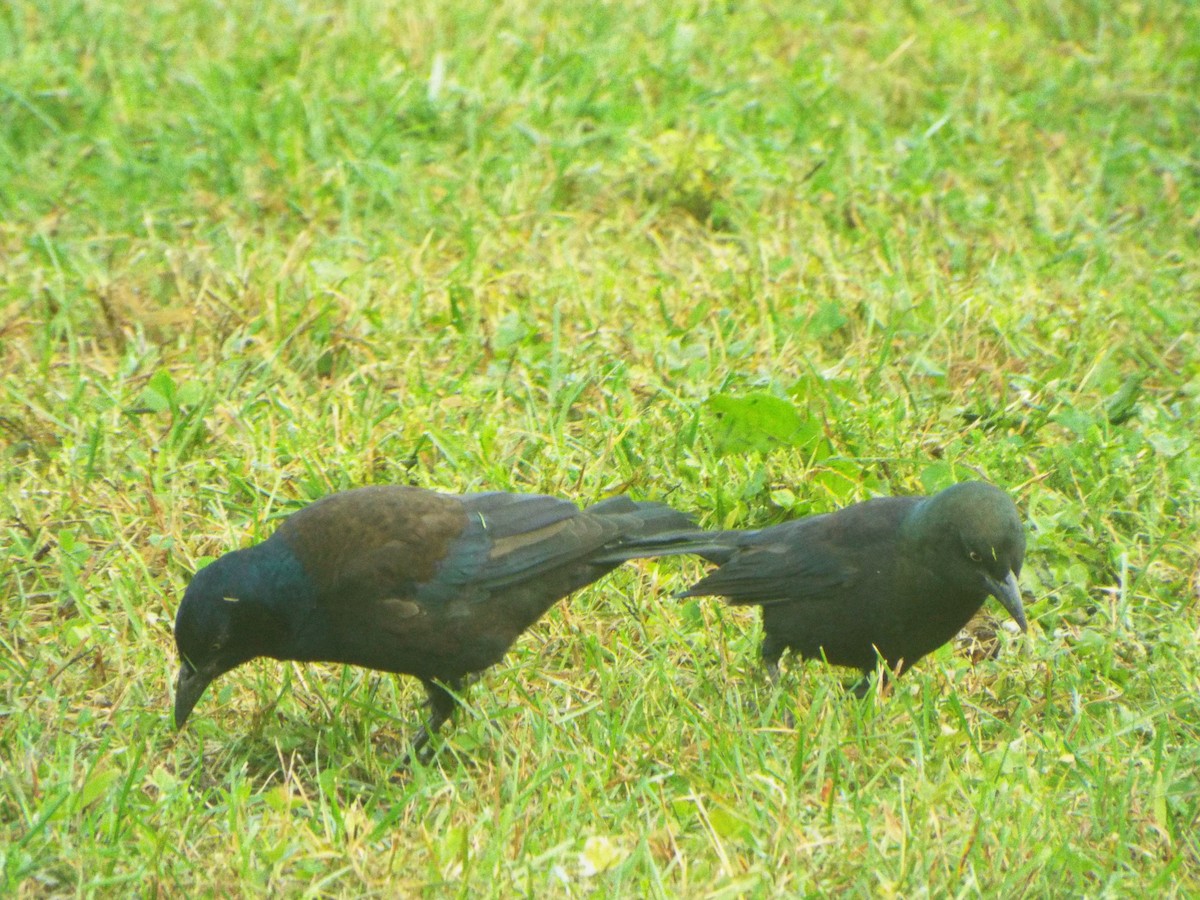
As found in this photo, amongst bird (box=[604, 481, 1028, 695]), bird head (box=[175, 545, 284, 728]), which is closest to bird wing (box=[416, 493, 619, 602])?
bird (box=[604, 481, 1028, 695])

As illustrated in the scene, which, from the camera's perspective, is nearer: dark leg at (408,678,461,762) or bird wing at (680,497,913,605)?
dark leg at (408,678,461,762)

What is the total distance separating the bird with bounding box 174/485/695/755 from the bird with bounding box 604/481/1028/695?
29cm

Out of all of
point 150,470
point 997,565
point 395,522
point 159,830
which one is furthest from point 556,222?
point 159,830

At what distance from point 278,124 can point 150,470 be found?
8.75ft

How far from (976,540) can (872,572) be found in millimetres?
411

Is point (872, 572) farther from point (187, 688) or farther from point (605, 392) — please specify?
point (187, 688)

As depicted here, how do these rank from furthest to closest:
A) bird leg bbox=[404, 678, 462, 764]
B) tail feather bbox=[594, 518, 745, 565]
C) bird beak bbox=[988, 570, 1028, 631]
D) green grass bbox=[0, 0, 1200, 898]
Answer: tail feather bbox=[594, 518, 745, 565] < bird leg bbox=[404, 678, 462, 764] < bird beak bbox=[988, 570, 1028, 631] < green grass bbox=[0, 0, 1200, 898]

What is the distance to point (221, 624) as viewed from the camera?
440 cm

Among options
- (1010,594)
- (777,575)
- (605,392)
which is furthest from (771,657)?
(605,392)

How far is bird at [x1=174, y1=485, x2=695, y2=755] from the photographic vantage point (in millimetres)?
4438

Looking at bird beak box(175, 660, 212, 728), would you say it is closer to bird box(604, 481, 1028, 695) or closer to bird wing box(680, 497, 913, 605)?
bird box(604, 481, 1028, 695)

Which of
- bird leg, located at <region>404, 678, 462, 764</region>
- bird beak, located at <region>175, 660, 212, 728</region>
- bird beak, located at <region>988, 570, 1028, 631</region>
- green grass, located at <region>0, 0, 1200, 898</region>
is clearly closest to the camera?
green grass, located at <region>0, 0, 1200, 898</region>

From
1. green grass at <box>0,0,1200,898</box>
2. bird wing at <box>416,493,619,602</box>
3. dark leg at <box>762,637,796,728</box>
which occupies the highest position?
bird wing at <box>416,493,619,602</box>

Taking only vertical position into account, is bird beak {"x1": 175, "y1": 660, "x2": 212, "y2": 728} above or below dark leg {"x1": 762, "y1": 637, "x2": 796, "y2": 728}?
above
